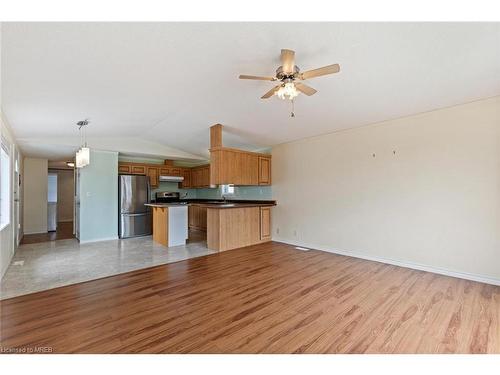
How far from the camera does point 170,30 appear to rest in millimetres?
1875

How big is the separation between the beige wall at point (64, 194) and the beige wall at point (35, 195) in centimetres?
237

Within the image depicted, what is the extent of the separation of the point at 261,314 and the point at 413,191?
306 cm

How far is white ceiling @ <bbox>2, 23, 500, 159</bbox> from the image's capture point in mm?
1884

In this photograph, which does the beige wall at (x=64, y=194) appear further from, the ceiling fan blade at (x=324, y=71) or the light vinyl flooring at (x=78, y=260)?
the ceiling fan blade at (x=324, y=71)

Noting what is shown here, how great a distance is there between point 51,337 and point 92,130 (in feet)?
13.4

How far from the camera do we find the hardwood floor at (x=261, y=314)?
5.74 ft

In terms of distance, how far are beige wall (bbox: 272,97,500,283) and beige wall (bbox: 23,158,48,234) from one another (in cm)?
756

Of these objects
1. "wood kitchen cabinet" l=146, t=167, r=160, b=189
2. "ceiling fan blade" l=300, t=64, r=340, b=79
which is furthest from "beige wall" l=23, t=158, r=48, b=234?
"ceiling fan blade" l=300, t=64, r=340, b=79

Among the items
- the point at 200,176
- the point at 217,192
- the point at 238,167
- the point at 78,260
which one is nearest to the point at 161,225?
the point at 78,260

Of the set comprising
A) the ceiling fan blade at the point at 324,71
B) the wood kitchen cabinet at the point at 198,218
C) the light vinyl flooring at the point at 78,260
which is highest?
the ceiling fan blade at the point at 324,71

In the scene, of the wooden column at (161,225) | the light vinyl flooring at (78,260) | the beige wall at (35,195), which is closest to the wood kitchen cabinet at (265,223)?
the light vinyl flooring at (78,260)

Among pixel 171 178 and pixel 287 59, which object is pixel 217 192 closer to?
pixel 171 178

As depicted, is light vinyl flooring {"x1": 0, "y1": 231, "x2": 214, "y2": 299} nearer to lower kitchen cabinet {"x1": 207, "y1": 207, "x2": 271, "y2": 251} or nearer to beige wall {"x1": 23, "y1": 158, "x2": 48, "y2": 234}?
lower kitchen cabinet {"x1": 207, "y1": 207, "x2": 271, "y2": 251}

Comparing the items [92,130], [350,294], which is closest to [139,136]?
[92,130]
